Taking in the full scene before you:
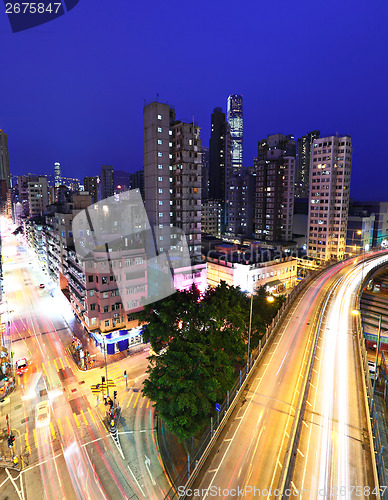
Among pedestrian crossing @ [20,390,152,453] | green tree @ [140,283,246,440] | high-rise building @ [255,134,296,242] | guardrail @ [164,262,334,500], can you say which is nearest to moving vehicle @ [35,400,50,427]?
pedestrian crossing @ [20,390,152,453]

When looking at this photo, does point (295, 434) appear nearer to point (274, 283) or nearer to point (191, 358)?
point (191, 358)

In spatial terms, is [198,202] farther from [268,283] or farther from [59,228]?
[59,228]

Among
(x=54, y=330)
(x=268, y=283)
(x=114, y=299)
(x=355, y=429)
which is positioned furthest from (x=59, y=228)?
(x=355, y=429)

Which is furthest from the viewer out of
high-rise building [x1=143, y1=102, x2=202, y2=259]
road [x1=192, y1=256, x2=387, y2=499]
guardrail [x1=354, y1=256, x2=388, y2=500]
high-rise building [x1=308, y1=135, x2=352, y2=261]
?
high-rise building [x1=308, y1=135, x2=352, y2=261]

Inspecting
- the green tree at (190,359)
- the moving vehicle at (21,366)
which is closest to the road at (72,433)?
the moving vehicle at (21,366)

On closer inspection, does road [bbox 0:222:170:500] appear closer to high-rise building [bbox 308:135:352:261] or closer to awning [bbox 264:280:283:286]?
awning [bbox 264:280:283:286]
